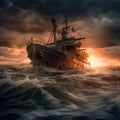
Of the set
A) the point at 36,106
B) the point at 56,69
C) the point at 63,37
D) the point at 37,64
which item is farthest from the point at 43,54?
the point at 36,106

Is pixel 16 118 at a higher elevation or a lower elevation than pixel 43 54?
lower

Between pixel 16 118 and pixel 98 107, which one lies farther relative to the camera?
pixel 98 107

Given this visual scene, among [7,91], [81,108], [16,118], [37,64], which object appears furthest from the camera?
[37,64]

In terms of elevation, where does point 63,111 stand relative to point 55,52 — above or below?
below

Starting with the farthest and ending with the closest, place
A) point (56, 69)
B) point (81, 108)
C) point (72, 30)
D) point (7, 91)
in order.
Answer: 1. point (72, 30)
2. point (56, 69)
3. point (7, 91)
4. point (81, 108)

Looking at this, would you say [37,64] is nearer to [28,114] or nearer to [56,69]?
[56,69]

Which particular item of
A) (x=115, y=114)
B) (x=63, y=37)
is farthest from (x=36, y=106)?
(x=63, y=37)

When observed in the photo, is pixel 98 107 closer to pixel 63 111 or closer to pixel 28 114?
pixel 63 111

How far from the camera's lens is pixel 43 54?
49.3 m

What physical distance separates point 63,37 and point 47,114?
70339 mm

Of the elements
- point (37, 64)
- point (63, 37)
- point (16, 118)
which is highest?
point (63, 37)

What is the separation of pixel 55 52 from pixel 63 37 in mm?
26308

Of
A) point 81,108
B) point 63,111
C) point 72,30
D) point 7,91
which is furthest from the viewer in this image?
point 72,30

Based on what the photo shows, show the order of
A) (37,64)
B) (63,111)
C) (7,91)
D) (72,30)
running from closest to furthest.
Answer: (63,111) → (7,91) → (37,64) → (72,30)
